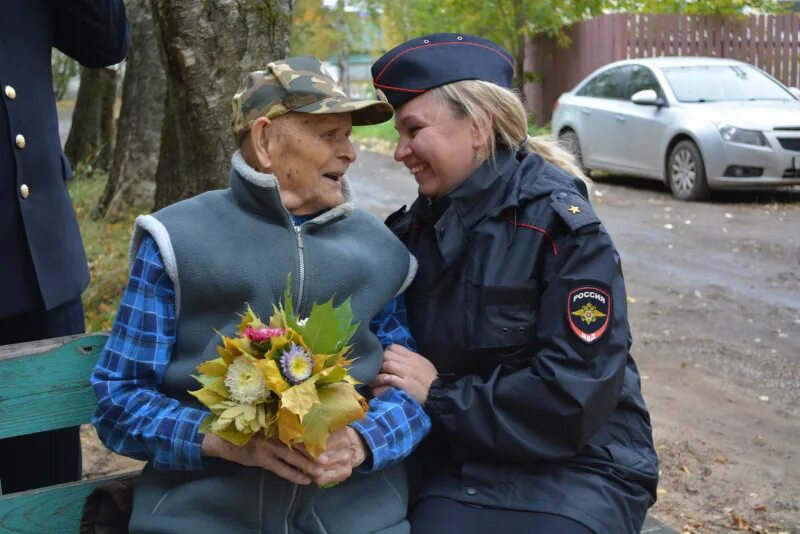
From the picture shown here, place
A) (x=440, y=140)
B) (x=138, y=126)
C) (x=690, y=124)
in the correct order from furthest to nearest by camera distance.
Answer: (x=690, y=124) → (x=138, y=126) → (x=440, y=140)

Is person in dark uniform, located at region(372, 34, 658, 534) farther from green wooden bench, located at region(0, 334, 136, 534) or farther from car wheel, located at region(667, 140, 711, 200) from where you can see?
car wheel, located at region(667, 140, 711, 200)

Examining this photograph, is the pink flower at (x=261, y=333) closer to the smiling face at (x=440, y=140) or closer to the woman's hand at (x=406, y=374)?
the woman's hand at (x=406, y=374)

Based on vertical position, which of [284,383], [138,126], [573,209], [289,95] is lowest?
[138,126]

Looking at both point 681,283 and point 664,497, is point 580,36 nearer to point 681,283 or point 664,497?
point 681,283

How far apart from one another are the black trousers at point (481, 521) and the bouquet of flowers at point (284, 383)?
54cm

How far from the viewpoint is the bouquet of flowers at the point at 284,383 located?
224cm

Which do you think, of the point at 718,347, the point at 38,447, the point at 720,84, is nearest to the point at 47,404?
the point at 38,447

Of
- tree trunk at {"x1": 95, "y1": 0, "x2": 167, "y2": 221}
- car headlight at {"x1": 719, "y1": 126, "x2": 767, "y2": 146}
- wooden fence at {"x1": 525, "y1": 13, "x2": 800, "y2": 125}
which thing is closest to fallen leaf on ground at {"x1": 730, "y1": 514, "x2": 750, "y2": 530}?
tree trunk at {"x1": 95, "y1": 0, "x2": 167, "y2": 221}

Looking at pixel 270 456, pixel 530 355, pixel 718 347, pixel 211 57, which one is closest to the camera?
pixel 270 456

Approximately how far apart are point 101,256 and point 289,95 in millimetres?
5899

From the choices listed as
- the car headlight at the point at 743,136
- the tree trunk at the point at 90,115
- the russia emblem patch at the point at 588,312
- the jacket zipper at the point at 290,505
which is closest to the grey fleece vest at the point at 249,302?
the jacket zipper at the point at 290,505

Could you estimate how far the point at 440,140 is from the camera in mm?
2936

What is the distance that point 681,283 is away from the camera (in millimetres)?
9344

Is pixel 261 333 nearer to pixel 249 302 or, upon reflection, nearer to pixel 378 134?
pixel 249 302
